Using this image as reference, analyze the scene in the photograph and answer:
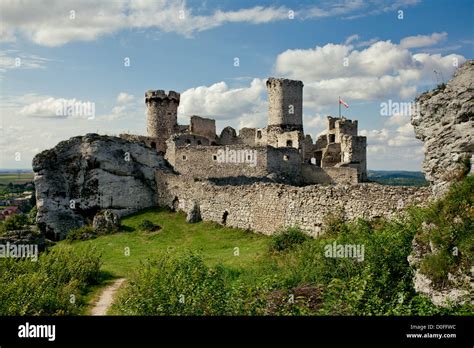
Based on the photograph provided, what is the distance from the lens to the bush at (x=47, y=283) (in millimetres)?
12914

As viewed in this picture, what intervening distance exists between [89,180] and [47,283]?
64.9ft

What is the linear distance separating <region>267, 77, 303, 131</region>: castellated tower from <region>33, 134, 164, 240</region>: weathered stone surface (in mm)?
17201

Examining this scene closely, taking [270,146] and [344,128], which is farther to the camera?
[344,128]

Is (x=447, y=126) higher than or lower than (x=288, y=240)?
higher

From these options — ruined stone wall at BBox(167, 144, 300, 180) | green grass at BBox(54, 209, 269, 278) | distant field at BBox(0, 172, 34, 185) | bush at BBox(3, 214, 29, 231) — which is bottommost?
green grass at BBox(54, 209, 269, 278)

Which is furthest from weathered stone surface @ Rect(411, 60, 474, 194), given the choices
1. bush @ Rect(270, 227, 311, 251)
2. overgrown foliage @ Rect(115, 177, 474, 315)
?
bush @ Rect(270, 227, 311, 251)

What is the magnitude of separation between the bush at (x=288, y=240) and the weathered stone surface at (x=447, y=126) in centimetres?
764

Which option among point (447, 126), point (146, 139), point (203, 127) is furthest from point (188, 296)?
point (203, 127)

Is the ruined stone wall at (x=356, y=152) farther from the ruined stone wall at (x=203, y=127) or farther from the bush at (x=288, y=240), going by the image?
the bush at (x=288, y=240)

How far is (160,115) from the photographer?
5003 centimetres

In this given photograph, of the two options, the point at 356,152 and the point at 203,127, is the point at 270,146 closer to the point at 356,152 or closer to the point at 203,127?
the point at 356,152

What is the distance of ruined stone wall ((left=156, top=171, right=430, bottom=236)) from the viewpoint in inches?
711

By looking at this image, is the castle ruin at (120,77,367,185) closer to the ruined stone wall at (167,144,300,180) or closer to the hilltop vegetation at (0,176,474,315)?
the ruined stone wall at (167,144,300,180)
